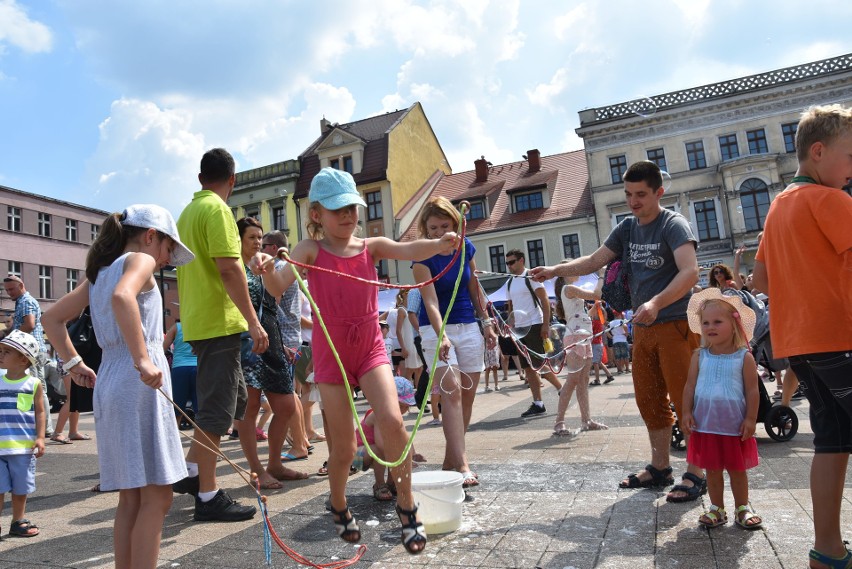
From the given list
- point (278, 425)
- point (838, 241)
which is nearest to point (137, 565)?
point (278, 425)

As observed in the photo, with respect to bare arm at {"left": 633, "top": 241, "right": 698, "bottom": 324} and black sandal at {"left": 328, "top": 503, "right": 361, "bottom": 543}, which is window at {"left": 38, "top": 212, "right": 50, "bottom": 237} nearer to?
black sandal at {"left": 328, "top": 503, "right": 361, "bottom": 543}

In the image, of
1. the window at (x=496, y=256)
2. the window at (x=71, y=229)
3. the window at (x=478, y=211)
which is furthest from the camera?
the window at (x=71, y=229)

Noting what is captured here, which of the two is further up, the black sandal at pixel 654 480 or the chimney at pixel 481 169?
the chimney at pixel 481 169

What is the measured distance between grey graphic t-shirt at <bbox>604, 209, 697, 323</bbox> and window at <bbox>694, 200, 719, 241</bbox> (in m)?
30.6

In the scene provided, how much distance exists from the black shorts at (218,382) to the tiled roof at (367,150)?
32.8 metres

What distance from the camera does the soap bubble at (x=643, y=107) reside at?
33125mm

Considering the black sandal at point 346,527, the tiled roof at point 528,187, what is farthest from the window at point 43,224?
the black sandal at point 346,527

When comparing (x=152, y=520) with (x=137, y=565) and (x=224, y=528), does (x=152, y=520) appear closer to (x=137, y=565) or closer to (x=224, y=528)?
(x=137, y=565)

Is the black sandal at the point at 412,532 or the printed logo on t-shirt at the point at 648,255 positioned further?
the printed logo on t-shirt at the point at 648,255

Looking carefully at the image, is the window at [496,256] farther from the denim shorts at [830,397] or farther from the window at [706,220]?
the denim shorts at [830,397]

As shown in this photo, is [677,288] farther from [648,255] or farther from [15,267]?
[15,267]

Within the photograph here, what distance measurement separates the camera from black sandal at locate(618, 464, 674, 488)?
13.7 feet

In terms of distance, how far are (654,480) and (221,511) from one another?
2891mm

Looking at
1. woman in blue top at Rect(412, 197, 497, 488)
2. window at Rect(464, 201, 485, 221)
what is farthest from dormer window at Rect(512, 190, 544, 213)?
woman in blue top at Rect(412, 197, 497, 488)
